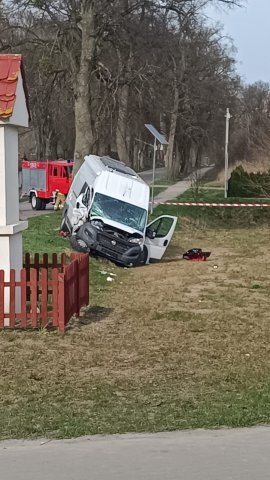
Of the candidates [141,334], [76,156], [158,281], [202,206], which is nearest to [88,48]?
[76,156]

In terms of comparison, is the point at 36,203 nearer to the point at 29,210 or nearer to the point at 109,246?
the point at 29,210

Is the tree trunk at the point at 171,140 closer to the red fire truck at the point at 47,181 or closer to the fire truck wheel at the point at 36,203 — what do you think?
the red fire truck at the point at 47,181

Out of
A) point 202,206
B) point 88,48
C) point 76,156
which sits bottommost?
point 202,206

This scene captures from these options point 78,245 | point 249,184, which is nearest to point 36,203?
point 249,184

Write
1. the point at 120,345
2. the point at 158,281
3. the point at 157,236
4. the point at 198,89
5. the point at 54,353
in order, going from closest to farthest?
the point at 54,353 < the point at 120,345 < the point at 158,281 < the point at 157,236 < the point at 198,89

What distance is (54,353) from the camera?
28.6 ft

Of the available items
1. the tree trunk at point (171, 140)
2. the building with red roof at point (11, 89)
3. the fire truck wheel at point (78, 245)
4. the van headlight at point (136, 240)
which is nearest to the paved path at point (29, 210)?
the fire truck wheel at point (78, 245)

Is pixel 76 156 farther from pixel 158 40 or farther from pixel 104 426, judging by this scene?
pixel 104 426

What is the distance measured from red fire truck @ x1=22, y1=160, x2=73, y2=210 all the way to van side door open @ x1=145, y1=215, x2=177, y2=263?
14349mm

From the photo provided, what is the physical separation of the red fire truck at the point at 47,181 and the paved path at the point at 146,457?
30.4m

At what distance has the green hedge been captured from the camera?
124ft

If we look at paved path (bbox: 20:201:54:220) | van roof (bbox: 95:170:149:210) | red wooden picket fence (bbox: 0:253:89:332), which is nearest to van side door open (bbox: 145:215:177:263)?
van roof (bbox: 95:170:149:210)

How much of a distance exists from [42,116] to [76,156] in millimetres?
5008

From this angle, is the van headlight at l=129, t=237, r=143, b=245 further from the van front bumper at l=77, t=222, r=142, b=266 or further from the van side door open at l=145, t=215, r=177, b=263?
the van side door open at l=145, t=215, r=177, b=263
